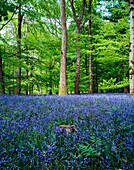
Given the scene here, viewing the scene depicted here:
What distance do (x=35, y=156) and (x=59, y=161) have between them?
0.90ft

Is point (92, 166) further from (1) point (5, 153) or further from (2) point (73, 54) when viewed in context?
(2) point (73, 54)

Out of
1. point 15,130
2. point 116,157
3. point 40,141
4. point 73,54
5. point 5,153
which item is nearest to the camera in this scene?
point 116,157

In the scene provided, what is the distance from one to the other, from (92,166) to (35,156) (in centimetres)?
63

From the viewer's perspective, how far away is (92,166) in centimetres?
213

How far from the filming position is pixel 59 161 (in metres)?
2.25

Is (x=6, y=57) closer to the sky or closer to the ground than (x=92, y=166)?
closer to the sky

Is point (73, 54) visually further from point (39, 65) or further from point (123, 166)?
point (123, 166)

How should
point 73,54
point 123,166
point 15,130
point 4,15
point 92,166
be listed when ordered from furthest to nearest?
point 73,54 → point 4,15 → point 15,130 → point 92,166 → point 123,166

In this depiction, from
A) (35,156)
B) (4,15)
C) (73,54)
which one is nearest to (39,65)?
(4,15)

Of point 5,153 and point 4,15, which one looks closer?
point 5,153

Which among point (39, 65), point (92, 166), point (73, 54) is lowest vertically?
point (92, 166)

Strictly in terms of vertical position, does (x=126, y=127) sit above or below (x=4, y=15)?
below

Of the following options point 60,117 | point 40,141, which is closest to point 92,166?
point 40,141

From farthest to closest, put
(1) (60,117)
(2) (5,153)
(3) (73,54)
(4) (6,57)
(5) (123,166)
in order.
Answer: (3) (73,54) → (4) (6,57) → (1) (60,117) → (2) (5,153) → (5) (123,166)
